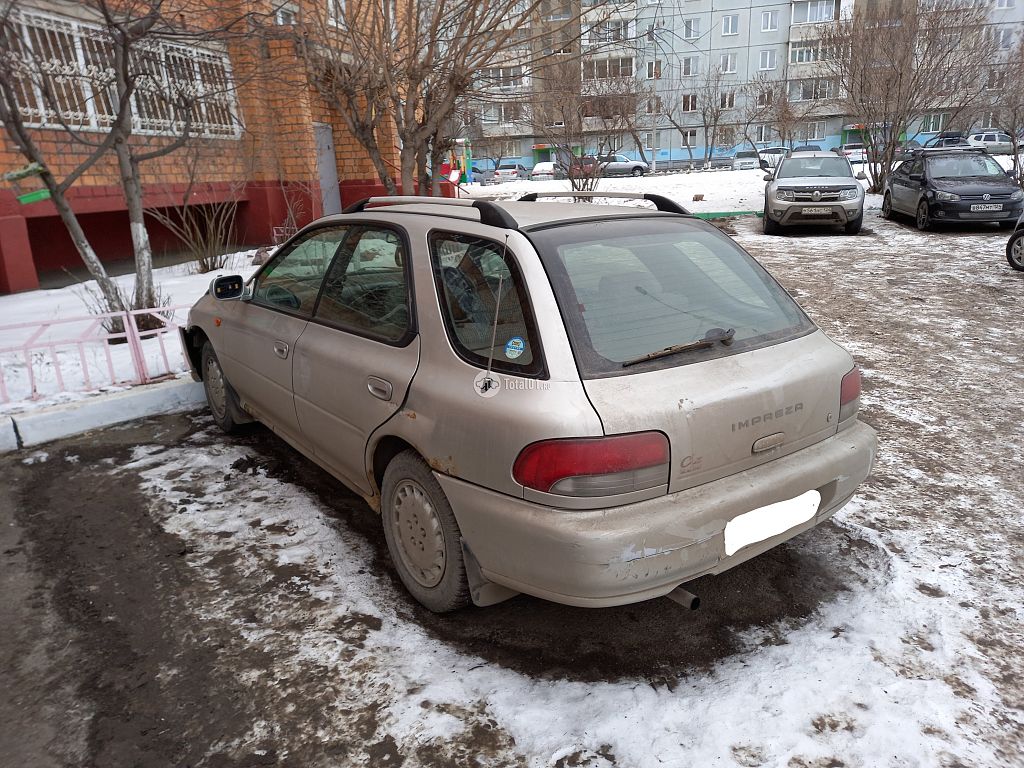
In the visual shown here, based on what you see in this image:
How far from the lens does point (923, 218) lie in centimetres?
1367

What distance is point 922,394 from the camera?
535 centimetres

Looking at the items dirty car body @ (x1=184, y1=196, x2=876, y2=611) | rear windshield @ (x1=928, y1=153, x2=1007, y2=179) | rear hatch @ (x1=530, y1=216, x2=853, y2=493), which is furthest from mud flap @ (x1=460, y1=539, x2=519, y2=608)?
rear windshield @ (x1=928, y1=153, x2=1007, y2=179)

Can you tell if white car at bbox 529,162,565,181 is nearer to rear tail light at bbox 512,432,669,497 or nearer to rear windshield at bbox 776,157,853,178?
rear windshield at bbox 776,157,853,178

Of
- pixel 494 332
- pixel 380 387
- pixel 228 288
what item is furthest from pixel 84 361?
pixel 494 332

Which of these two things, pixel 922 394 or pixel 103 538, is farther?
pixel 922 394

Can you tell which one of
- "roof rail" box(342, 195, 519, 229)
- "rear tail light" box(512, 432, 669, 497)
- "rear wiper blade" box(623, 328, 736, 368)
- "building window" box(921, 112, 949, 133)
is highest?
"building window" box(921, 112, 949, 133)

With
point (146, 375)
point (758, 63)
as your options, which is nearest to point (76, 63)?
point (146, 375)

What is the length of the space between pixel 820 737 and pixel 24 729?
2.60 metres

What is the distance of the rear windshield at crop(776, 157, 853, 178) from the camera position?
1422 centimetres

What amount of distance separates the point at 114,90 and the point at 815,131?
53495 millimetres

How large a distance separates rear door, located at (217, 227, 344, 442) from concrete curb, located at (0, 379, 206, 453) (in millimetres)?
1275

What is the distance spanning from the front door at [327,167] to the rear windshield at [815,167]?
30.2 feet

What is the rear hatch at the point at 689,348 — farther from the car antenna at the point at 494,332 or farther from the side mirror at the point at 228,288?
the side mirror at the point at 228,288

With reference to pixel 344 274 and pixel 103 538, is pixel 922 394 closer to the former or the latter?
pixel 344 274
